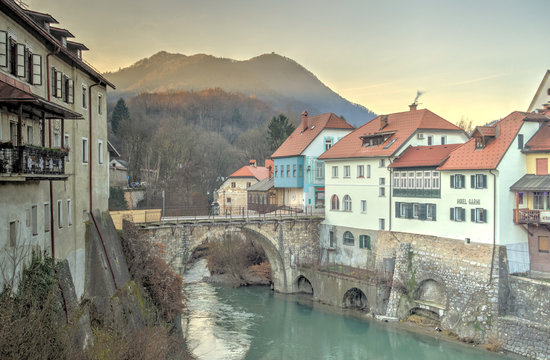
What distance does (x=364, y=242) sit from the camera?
39719mm

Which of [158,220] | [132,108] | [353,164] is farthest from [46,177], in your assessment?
[132,108]

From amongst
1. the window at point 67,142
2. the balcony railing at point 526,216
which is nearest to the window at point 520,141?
the balcony railing at point 526,216

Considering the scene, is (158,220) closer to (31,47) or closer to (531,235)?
(31,47)

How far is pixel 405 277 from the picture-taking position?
3497 centimetres

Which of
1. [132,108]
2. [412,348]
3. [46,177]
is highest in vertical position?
[132,108]

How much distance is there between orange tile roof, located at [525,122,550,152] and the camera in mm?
30188

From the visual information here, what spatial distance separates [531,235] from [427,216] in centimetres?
628

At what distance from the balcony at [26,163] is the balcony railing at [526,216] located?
24746 millimetres

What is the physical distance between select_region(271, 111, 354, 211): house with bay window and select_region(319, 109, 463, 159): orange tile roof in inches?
113

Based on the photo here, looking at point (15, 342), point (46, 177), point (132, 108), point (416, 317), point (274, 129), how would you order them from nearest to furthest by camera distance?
point (15, 342) < point (46, 177) < point (416, 317) < point (274, 129) < point (132, 108)

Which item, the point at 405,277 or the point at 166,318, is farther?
the point at 405,277

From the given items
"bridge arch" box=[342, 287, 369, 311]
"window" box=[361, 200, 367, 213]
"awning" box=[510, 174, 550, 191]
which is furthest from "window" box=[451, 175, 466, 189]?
"bridge arch" box=[342, 287, 369, 311]

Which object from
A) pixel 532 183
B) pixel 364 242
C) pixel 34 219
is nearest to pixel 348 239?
pixel 364 242

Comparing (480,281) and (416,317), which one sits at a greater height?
(480,281)
